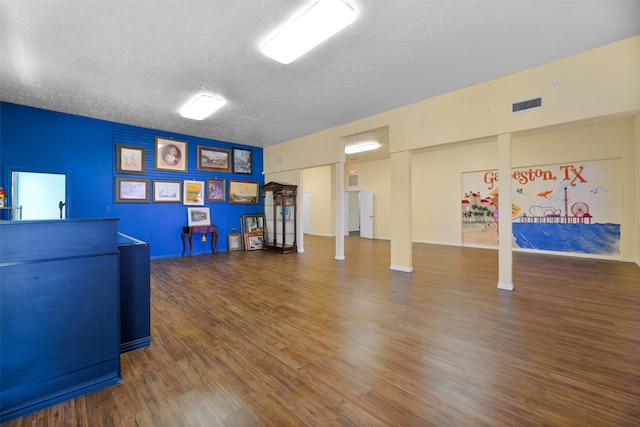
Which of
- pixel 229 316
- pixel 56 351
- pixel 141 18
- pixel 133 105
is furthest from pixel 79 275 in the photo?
pixel 133 105

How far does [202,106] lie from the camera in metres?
4.89

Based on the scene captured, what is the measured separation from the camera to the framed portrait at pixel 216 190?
772 centimetres

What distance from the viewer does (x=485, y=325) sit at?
2.83 m

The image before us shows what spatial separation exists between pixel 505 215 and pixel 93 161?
27.6 feet

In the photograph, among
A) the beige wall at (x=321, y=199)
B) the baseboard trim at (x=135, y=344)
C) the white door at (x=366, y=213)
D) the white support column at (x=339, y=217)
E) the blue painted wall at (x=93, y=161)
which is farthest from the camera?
the beige wall at (x=321, y=199)

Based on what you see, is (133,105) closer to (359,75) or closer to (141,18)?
(141,18)

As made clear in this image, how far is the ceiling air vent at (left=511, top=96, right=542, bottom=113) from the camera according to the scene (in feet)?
12.1

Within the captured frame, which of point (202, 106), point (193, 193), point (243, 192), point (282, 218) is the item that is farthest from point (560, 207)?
point (193, 193)

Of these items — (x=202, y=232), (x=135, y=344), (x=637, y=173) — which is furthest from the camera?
(x=202, y=232)

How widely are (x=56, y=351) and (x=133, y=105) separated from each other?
4.89 metres

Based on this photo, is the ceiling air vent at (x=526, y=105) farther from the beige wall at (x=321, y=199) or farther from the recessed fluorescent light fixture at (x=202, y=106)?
the beige wall at (x=321, y=199)

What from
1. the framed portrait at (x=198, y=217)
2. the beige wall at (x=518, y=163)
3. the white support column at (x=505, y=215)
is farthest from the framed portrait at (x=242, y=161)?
the white support column at (x=505, y=215)

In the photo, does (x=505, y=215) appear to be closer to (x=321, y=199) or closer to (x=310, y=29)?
(x=310, y=29)

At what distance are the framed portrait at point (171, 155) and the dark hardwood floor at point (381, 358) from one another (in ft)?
12.5
